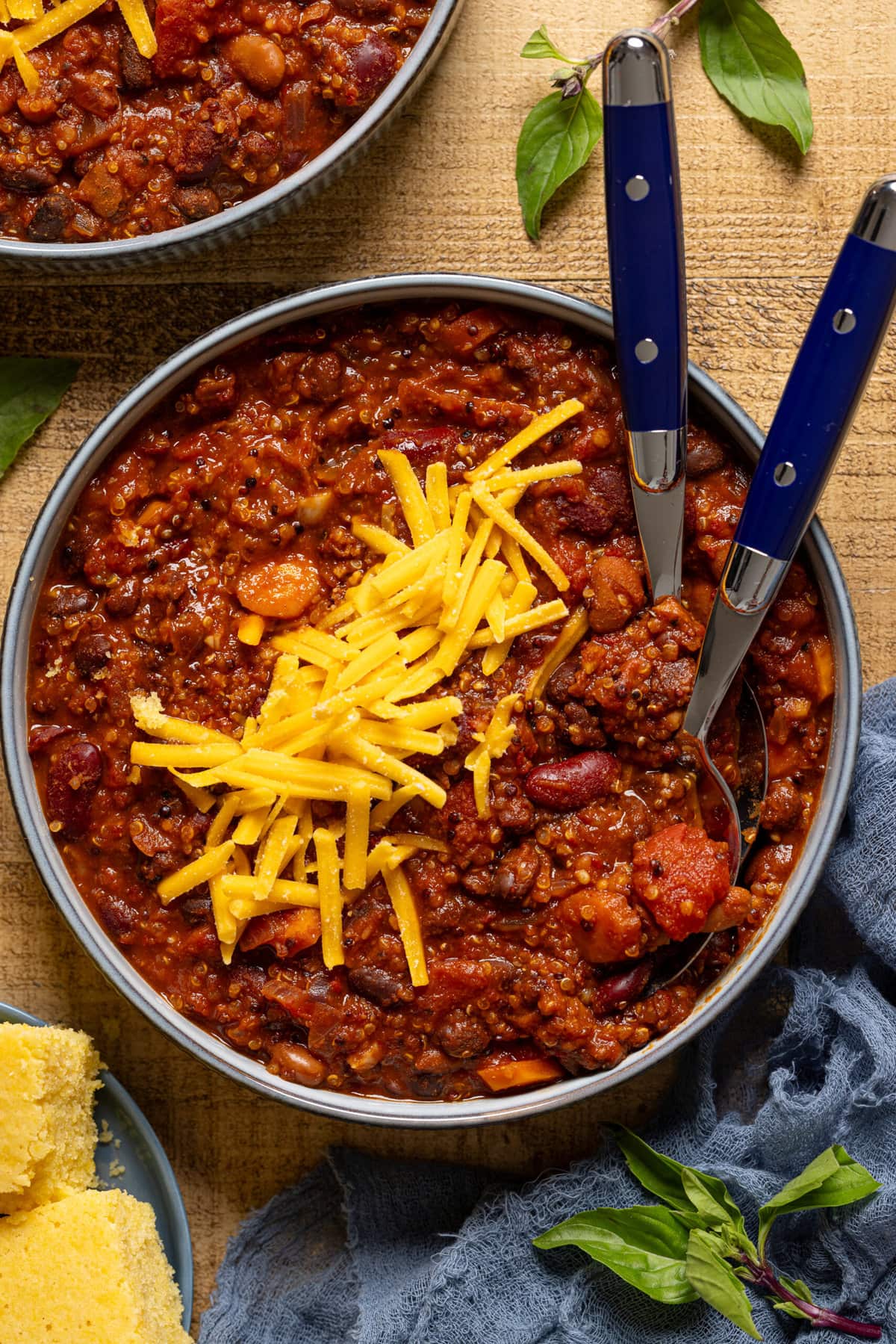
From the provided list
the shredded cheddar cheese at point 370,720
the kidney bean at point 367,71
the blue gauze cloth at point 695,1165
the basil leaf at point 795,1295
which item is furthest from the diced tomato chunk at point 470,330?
Answer: the basil leaf at point 795,1295

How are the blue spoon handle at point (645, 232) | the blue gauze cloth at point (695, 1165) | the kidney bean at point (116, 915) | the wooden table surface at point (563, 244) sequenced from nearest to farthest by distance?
the blue spoon handle at point (645, 232)
the kidney bean at point (116, 915)
the blue gauze cloth at point (695, 1165)
the wooden table surface at point (563, 244)

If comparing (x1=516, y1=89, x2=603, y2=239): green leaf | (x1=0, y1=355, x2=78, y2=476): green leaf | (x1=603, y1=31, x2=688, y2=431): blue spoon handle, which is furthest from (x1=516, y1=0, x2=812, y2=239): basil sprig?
(x1=0, y1=355, x2=78, y2=476): green leaf

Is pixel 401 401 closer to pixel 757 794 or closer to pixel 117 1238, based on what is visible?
pixel 757 794

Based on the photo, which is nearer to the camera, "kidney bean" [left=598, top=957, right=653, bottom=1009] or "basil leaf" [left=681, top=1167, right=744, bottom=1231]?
"kidney bean" [left=598, top=957, right=653, bottom=1009]

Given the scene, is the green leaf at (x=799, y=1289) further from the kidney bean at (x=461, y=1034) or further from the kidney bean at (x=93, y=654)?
the kidney bean at (x=93, y=654)

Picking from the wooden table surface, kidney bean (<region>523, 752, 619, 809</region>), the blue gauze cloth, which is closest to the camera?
kidney bean (<region>523, 752, 619, 809</region>)

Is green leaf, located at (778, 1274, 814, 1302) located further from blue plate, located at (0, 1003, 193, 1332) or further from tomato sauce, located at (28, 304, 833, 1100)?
blue plate, located at (0, 1003, 193, 1332)
